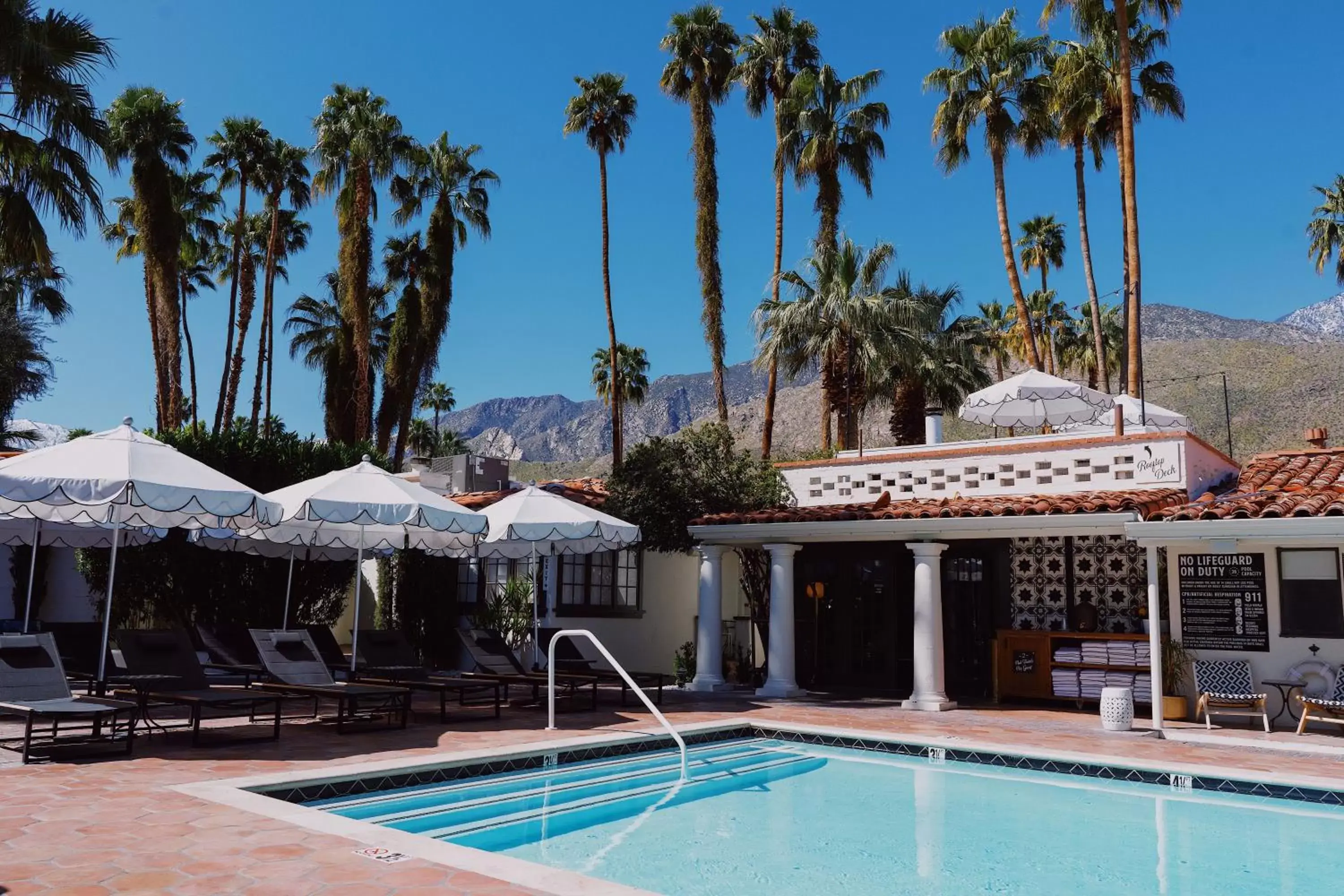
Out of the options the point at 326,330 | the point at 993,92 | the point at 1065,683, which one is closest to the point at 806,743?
the point at 1065,683

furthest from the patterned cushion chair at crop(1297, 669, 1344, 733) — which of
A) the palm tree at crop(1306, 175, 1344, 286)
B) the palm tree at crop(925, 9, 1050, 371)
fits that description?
the palm tree at crop(1306, 175, 1344, 286)

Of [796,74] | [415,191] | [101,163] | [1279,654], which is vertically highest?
[796,74]

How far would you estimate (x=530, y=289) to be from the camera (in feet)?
118

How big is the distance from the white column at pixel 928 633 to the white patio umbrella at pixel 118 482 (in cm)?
856

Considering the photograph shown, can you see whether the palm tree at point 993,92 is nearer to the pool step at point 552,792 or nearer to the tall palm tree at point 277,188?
the tall palm tree at point 277,188

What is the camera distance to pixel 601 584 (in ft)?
63.6

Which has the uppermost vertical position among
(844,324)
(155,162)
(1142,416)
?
(155,162)

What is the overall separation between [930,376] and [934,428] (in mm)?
8866

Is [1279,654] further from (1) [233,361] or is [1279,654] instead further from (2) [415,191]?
(1) [233,361]

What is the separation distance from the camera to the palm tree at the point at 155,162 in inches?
1005

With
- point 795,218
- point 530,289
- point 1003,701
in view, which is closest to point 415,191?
point 530,289

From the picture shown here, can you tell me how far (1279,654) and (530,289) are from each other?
27.7 m

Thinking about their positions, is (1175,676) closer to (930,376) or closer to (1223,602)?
(1223,602)

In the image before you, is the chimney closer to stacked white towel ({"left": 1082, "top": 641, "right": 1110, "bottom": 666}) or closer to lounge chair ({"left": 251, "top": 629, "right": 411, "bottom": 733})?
stacked white towel ({"left": 1082, "top": 641, "right": 1110, "bottom": 666})
